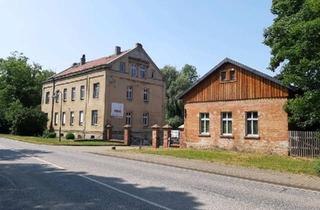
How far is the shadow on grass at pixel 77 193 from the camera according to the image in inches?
A: 321

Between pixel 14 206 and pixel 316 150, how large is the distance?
1802 cm

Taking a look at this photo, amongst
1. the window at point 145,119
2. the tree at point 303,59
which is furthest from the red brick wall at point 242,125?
the window at point 145,119

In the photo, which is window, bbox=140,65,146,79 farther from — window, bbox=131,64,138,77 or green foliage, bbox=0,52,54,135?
green foliage, bbox=0,52,54,135

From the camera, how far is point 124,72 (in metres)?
46.3

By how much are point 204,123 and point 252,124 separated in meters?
4.30

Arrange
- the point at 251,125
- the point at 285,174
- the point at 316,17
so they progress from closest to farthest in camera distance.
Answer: the point at 285,174
the point at 316,17
the point at 251,125

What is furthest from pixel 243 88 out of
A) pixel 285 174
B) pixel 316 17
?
pixel 285 174

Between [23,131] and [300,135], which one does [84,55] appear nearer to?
[23,131]

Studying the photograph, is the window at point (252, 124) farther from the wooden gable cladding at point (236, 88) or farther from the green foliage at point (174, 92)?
the green foliage at point (174, 92)

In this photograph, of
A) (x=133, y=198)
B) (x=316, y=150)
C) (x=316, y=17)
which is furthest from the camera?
(x=316, y=150)

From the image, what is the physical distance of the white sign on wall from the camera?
44.7 metres

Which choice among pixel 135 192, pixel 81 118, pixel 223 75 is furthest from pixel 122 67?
pixel 135 192

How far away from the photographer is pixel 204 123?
93.5 feet

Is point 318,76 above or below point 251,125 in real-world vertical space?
above
